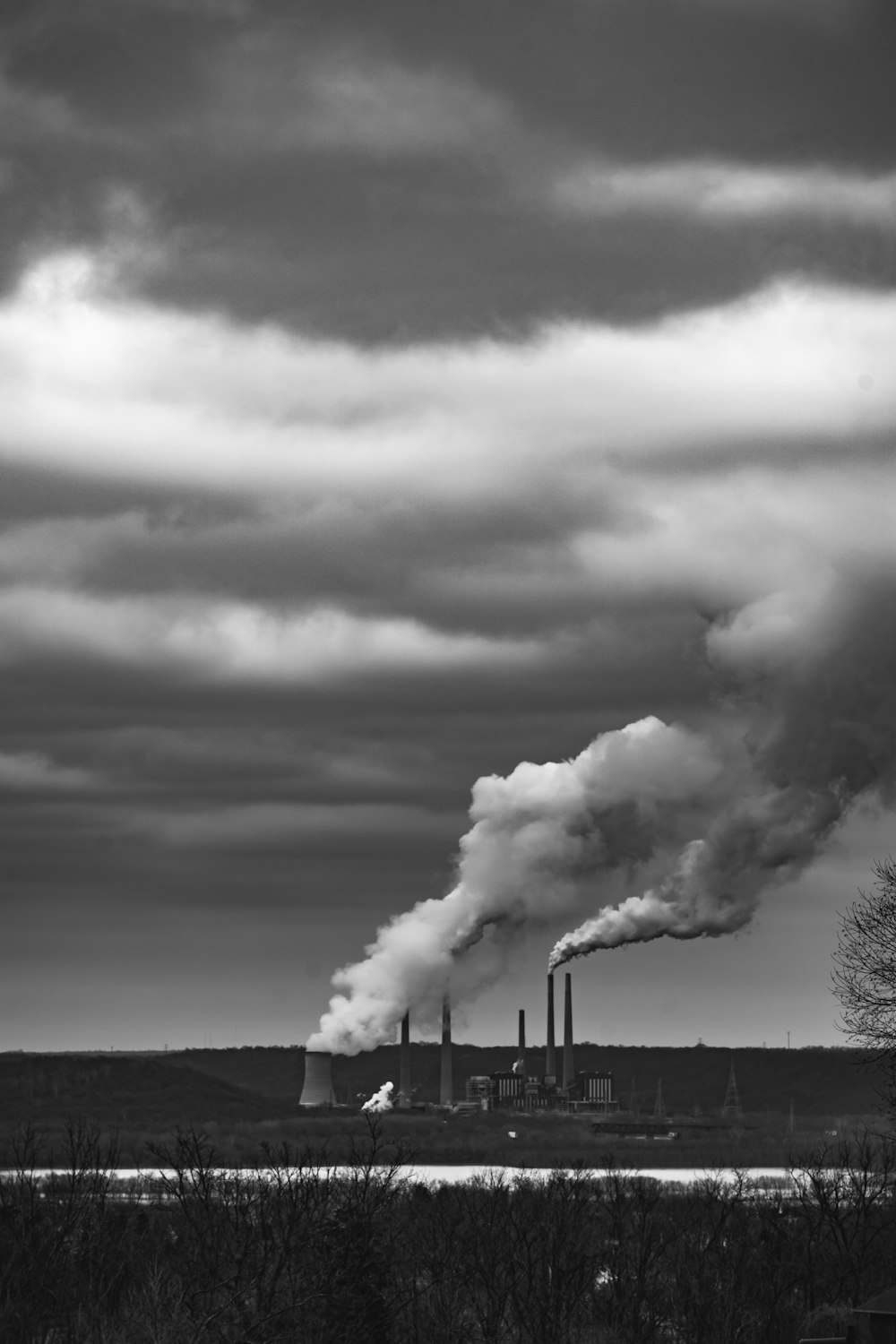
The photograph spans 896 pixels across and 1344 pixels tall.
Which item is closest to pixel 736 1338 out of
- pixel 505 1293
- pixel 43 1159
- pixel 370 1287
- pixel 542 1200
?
pixel 505 1293

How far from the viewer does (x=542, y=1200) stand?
10656 cm

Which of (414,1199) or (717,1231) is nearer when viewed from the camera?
(717,1231)

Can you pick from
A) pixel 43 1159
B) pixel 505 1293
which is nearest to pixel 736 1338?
pixel 505 1293

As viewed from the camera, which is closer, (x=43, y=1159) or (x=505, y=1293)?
(x=505, y=1293)

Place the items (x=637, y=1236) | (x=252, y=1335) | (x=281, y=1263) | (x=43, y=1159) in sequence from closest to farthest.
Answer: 1. (x=252, y=1335)
2. (x=281, y=1263)
3. (x=637, y=1236)
4. (x=43, y=1159)

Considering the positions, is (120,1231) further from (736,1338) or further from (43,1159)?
(43,1159)

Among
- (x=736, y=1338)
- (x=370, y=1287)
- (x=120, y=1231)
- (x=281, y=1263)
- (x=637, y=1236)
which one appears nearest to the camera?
(x=281, y=1263)

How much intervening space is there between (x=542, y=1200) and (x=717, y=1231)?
27851 mm

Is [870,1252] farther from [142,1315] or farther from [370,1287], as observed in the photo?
[142,1315]

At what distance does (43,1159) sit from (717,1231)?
13258 cm

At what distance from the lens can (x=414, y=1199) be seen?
11000cm

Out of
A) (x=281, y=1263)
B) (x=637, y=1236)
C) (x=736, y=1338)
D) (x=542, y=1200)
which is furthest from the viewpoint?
(x=542, y=1200)

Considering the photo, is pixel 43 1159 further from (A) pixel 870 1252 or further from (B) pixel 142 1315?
(B) pixel 142 1315

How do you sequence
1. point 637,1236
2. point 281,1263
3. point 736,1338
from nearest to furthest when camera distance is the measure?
point 281,1263 < point 736,1338 < point 637,1236
